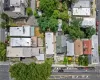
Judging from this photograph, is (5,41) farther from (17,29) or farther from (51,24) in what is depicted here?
(51,24)

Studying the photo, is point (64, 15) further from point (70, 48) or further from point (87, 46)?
point (87, 46)

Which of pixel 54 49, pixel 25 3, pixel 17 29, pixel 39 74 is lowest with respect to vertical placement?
pixel 39 74

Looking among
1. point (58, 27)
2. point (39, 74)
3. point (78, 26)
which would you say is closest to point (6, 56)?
point (39, 74)

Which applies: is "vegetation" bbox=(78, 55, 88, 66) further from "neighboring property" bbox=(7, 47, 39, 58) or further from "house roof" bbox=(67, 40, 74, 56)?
"neighboring property" bbox=(7, 47, 39, 58)

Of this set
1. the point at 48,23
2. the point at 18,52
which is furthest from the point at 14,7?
the point at 18,52

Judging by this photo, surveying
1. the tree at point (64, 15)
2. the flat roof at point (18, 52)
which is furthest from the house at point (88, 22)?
the flat roof at point (18, 52)

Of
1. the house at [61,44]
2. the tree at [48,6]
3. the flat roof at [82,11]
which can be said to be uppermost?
the tree at [48,6]

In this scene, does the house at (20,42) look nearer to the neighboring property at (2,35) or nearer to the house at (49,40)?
the neighboring property at (2,35)
